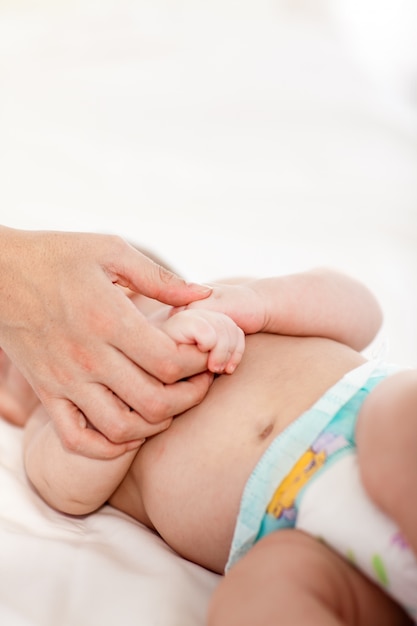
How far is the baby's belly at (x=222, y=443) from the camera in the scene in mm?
1016

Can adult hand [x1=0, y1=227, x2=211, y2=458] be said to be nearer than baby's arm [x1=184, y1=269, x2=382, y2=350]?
Yes

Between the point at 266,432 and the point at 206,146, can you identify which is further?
the point at 206,146

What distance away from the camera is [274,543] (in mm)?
879

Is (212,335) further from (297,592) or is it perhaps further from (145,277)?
(297,592)

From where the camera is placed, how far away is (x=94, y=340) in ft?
3.43

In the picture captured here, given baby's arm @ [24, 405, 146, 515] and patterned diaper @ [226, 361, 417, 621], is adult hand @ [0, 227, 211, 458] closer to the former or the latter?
baby's arm @ [24, 405, 146, 515]

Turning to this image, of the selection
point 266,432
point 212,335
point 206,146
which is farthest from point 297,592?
point 206,146

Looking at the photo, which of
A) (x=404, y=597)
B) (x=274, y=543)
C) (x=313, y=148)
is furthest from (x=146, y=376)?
(x=313, y=148)

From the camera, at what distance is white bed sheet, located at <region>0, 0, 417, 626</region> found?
1794mm

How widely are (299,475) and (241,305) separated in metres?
0.30

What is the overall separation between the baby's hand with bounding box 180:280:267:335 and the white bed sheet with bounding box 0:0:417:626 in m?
0.35

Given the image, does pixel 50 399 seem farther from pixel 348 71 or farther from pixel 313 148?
pixel 348 71

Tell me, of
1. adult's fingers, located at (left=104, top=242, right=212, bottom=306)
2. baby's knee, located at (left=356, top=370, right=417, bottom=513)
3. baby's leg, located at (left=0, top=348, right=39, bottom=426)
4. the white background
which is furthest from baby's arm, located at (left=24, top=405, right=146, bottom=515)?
the white background

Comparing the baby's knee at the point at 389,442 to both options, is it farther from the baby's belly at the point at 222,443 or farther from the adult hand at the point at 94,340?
the adult hand at the point at 94,340
